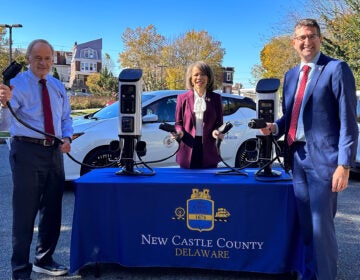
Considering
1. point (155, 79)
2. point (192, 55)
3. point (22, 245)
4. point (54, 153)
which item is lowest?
point (22, 245)

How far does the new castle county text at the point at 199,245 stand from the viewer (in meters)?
3.22

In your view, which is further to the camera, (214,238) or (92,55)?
(92,55)

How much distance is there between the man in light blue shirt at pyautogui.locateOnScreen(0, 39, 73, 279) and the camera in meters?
3.11

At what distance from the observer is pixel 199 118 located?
376 centimetres

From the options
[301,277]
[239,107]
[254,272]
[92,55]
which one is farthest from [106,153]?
[92,55]

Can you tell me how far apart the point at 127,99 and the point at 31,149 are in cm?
87

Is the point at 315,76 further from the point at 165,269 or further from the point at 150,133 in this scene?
the point at 150,133

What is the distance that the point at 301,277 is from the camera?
3.05 meters

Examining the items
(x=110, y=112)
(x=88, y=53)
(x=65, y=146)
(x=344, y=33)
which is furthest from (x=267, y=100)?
(x=88, y=53)

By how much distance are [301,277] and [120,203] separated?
5.03ft

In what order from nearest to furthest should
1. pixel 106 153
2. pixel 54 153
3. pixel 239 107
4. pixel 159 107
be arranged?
1. pixel 54 153
2. pixel 106 153
3. pixel 159 107
4. pixel 239 107

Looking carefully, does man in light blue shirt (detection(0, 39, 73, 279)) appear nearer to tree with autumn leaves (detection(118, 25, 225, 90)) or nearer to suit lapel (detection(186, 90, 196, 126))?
suit lapel (detection(186, 90, 196, 126))

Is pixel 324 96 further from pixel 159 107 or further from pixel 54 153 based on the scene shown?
pixel 159 107

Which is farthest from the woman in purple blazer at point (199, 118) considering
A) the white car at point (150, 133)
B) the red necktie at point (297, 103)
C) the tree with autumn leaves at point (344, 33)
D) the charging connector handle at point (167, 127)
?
the tree with autumn leaves at point (344, 33)
